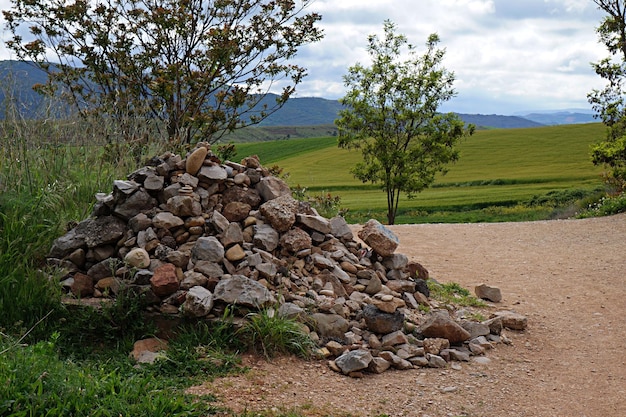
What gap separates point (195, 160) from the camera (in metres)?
6.55

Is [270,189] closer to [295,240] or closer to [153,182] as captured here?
[295,240]

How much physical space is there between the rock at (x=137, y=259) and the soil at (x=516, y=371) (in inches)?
58.1

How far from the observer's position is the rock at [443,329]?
5.82m

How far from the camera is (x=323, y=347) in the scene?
5.40 m

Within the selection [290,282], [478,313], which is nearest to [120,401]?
[290,282]

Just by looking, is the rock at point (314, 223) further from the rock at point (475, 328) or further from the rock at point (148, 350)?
the rock at point (148, 350)

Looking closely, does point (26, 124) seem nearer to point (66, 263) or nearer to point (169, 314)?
point (66, 263)

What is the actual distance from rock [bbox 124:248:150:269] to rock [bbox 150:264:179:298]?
0.82ft

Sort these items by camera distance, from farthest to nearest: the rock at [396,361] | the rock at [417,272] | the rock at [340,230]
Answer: the rock at [417,272] < the rock at [340,230] < the rock at [396,361]

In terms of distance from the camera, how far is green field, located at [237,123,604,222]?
23403 mm

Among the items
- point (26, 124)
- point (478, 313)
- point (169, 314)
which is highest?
point (26, 124)

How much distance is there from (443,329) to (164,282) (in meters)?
2.63

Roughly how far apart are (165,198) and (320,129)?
491 feet

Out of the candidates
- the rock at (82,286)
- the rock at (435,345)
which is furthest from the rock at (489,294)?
the rock at (82,286)
